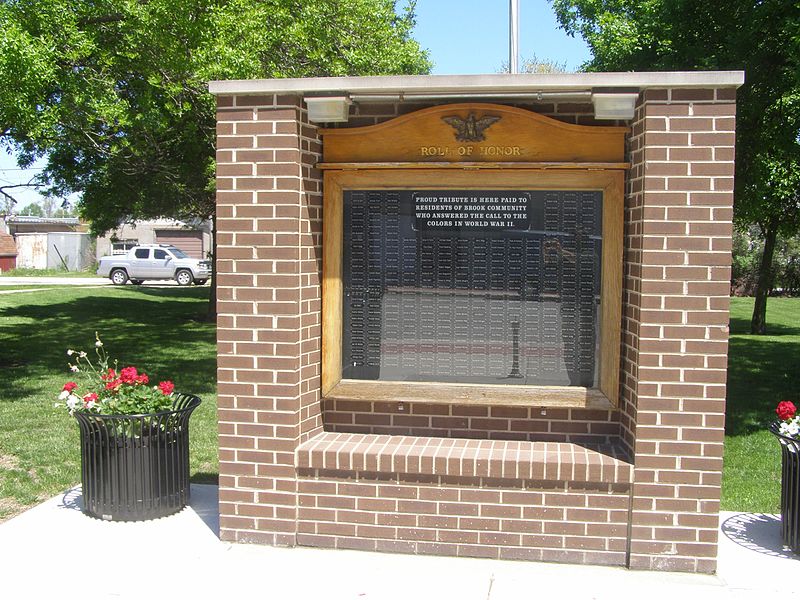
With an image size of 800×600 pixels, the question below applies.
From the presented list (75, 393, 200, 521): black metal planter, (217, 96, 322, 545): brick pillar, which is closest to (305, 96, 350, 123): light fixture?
(217, 96, 322, 545): brick pillar

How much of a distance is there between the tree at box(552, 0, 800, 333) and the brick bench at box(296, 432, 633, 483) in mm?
5645

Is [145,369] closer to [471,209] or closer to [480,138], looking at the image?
[471,209]

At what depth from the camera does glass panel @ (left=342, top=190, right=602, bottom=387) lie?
211 inches

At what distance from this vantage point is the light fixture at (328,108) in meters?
5.03

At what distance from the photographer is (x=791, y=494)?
520cm

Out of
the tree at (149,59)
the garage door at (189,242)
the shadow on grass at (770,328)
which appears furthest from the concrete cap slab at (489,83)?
the garage door at (189,242)

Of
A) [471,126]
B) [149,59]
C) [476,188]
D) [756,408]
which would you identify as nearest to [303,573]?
[476,188]

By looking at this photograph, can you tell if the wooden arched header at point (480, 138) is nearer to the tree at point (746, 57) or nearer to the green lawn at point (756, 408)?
the green lawn at point (756, 408)

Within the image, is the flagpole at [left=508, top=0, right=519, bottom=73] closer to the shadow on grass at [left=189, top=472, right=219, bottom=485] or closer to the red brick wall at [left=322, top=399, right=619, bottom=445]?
the red brick wall at [left=322, top=399, right=619, bottom=445]

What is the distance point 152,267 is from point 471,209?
32.3 metres

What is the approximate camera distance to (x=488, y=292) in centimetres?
550

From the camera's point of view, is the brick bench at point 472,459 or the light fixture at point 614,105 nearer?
the light fixture at point 614,105

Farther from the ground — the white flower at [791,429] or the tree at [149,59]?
the tree at [149,59]

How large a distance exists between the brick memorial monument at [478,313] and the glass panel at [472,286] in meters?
0.01
